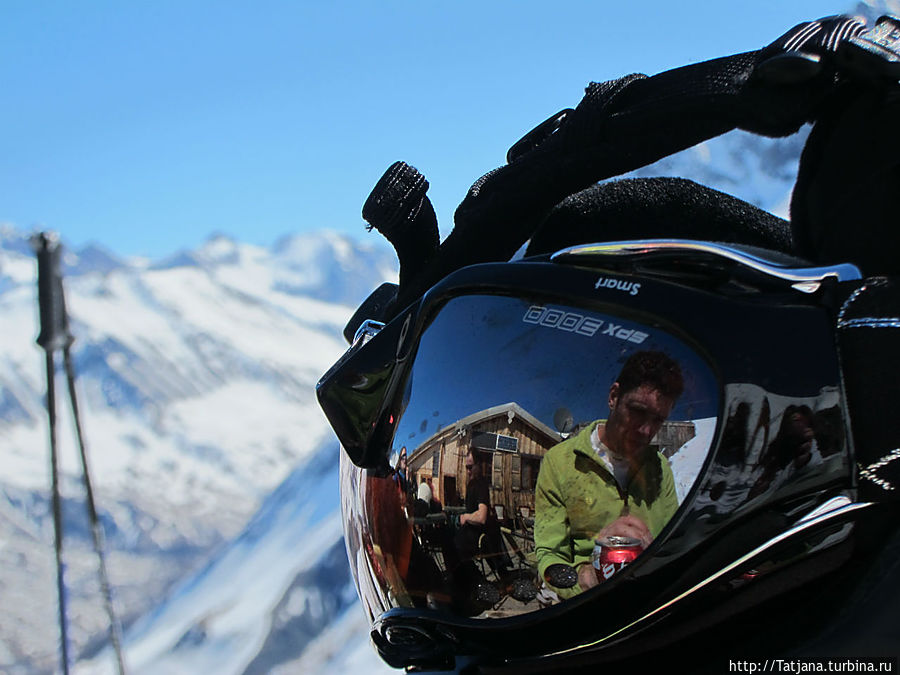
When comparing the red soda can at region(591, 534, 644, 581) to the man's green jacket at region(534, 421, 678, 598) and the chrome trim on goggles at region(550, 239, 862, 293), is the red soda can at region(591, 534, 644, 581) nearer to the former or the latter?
the man's green jacket at region(534, 421, 678, 598)

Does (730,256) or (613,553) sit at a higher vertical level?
(730,256)

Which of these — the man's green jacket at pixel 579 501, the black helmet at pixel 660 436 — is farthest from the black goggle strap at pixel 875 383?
the man's green jacket at pixel 579 501

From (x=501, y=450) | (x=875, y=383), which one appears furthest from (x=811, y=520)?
(x=501, y=450)

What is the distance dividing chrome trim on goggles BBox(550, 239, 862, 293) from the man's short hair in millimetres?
63

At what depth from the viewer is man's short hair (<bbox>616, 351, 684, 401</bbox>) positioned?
58 centimetres

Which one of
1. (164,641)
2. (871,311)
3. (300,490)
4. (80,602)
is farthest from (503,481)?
(80,602)

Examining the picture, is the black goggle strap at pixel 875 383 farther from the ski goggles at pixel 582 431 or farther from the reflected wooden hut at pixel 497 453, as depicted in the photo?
the reflected wooden hut at pixel 497 453

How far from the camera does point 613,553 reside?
583mm

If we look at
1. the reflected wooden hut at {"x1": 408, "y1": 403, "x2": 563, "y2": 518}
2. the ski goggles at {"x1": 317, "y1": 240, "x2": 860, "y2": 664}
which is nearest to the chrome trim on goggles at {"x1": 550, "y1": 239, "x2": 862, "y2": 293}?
the ski goggles at {"x1": 317, "y1": 240, "x2": 860, "y2": 664}

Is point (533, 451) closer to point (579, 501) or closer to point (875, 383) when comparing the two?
point (579, 501)

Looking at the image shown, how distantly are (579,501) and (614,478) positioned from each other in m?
0.03

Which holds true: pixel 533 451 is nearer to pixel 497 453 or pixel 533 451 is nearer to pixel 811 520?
pixel 497 453

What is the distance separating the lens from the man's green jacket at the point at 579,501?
571 mm

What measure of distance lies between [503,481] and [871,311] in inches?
8.9
